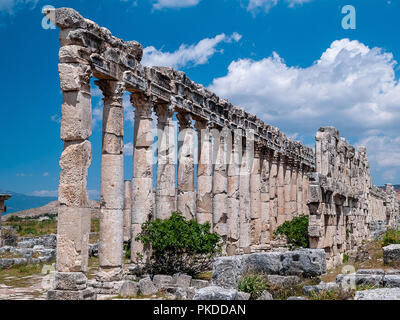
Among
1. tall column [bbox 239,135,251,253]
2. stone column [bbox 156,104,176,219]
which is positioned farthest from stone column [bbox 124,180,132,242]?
stone column [bbox 156,104,176,219]

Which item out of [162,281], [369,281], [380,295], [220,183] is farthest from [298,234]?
[380,295]

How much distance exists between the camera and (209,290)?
8.37 metres

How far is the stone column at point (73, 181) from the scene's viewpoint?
38.5 feet

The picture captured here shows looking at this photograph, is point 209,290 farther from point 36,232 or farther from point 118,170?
point 36,232

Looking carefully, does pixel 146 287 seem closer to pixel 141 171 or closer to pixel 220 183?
pixel 141 171

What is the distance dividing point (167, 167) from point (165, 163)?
17 cm

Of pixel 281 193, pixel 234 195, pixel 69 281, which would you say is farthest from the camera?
pixel 281 193

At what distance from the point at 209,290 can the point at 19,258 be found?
1534 cm

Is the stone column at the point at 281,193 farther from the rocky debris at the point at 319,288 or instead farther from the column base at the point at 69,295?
the column base at the point at 69,295

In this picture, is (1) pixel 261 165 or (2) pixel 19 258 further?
(1) pixel 261 165

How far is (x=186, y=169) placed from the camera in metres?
19.7

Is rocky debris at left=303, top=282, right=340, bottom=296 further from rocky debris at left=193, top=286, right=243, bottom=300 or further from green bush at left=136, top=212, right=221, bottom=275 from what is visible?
green bush at left=136, top=212, right=221, bottom=275

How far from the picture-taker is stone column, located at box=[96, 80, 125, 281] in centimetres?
1408
